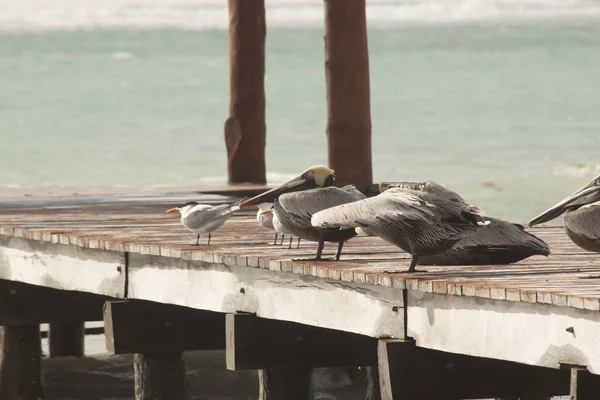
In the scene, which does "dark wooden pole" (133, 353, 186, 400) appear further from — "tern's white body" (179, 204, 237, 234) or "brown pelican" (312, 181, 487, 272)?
"brown pelican" (312, 181, 487, 272)

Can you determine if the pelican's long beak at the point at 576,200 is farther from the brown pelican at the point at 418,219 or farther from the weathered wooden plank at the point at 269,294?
the weathered wooden plank at the point at 269,294

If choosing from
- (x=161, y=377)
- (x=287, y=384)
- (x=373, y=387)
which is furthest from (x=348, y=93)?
(x=287, y=384)

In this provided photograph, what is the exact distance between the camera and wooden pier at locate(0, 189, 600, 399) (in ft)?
28.3

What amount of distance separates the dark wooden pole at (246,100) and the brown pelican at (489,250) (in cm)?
769

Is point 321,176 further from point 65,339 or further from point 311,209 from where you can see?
point 65,339

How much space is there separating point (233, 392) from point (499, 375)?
24.1ft

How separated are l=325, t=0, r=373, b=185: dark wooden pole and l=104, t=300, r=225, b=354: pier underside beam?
3.35 meters

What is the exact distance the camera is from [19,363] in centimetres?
1455

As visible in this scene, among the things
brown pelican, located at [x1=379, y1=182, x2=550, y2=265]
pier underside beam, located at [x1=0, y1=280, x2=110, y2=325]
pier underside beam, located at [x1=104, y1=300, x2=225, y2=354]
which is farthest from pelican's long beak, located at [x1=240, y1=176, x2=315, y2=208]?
pier underside beam, located at [x1=0, y1=280, x2=110, y2=325]

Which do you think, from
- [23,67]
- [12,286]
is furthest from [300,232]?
[23,67]

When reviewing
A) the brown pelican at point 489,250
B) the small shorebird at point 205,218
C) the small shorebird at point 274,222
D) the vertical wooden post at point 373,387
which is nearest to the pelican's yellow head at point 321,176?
the small shorebird at point 274,222

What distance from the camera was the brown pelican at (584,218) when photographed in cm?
A: 916

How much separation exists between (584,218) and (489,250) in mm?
997

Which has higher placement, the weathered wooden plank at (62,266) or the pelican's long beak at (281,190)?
the pelican's long beak at (281,190)
